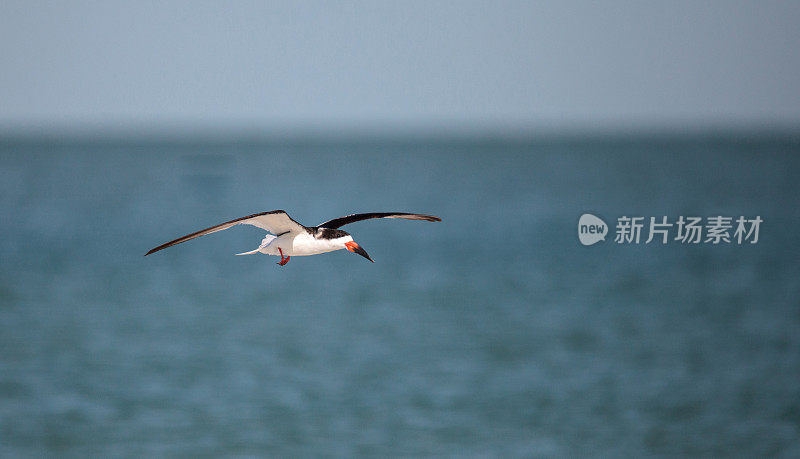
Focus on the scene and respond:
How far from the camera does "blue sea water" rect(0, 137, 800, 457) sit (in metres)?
31.3

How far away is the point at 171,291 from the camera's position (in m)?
55.1

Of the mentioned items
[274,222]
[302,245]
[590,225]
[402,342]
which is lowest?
[302,245]

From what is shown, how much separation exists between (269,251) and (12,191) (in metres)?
127

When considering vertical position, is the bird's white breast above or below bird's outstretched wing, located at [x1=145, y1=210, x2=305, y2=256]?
below

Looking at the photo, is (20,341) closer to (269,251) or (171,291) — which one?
(171,291)

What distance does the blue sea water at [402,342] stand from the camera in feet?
103

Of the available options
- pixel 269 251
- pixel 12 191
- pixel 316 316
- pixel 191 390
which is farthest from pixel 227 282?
pixel 12 191

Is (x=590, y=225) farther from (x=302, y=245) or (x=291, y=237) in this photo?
(x=302, y=245)

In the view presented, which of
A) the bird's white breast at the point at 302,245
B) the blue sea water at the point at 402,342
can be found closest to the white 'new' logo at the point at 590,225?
the blue sea water at the point at 402,342

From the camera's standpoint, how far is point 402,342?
4353 cm

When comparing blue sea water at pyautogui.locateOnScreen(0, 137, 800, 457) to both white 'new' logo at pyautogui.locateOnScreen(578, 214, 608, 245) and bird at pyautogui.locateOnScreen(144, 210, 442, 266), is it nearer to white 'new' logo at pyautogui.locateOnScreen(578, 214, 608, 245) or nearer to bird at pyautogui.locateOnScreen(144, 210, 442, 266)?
white 'new' logo at pyautogui.locateOnScreen(578, 214, 608, 245)

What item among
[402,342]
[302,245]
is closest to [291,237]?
[302,245]

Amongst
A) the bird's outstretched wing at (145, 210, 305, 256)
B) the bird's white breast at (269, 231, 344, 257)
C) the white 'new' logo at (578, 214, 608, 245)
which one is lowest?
the bird's white breast at (269, 231, 344, 257)

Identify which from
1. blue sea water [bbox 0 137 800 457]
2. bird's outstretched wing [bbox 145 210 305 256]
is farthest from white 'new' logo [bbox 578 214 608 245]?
bird's outstretched wing [bbox 145 210 305 256]
